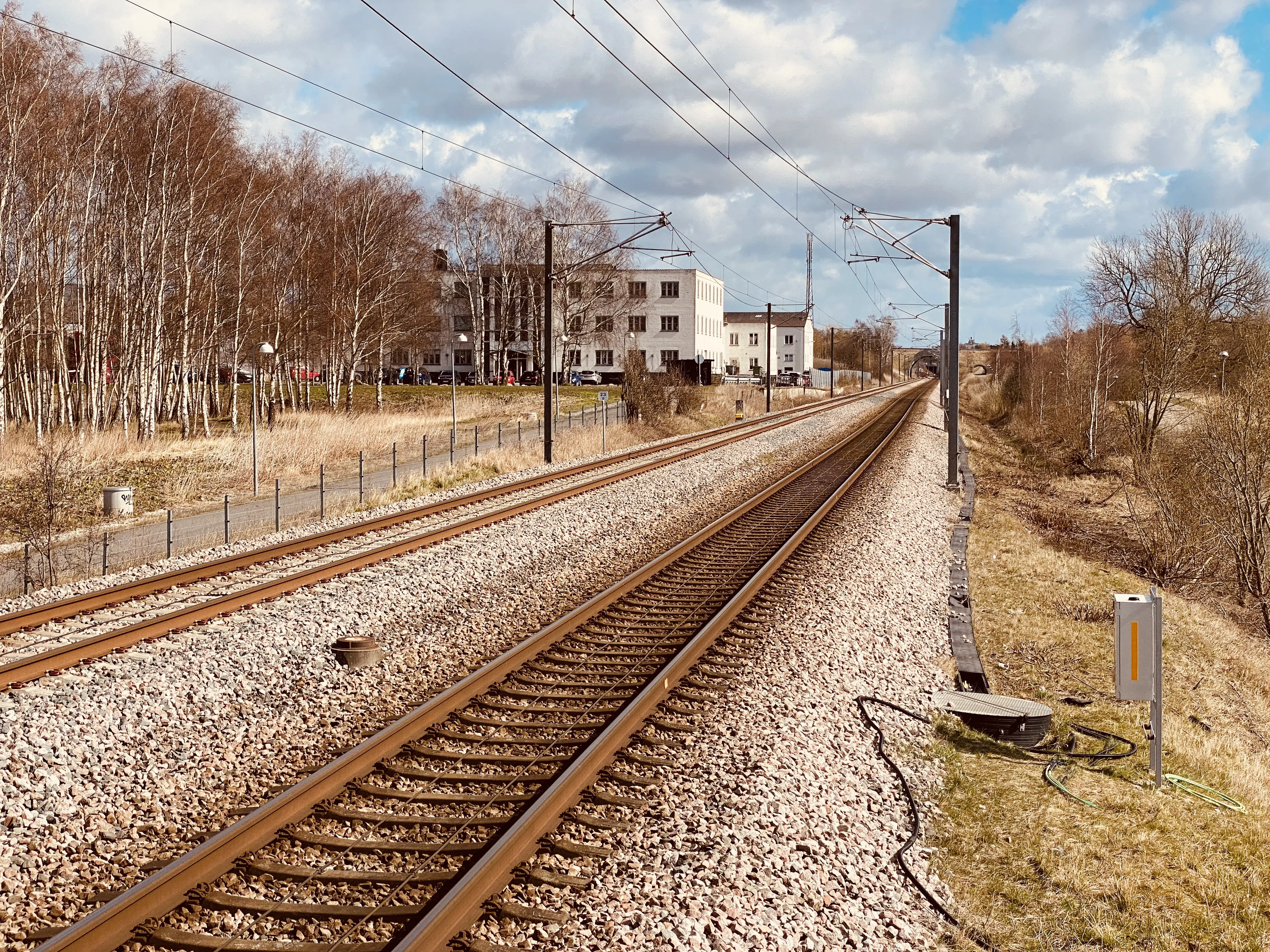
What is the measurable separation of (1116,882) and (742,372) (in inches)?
4784

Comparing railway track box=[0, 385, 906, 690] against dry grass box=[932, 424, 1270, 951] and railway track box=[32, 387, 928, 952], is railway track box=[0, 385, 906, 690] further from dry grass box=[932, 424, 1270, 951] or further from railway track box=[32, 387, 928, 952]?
dry grass box=[932, 424, 1270, 951]

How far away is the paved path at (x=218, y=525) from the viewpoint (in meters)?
16.4

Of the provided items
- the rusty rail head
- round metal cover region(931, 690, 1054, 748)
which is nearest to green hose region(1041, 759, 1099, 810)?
round metal cover region(931, 690, 1054, 748)

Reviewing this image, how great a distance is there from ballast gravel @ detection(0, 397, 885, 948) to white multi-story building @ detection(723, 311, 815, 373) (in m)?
111

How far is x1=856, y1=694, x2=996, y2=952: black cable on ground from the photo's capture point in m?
5.36

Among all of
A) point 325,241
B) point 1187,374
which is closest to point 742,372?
point 325,241

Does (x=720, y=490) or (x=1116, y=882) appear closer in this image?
(x=1116, y=882)

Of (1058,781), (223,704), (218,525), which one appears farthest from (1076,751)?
(218,525)

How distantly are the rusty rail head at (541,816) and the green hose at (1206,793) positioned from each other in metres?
3.86

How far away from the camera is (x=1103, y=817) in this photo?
272 inches

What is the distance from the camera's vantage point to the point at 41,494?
1886 centimetres

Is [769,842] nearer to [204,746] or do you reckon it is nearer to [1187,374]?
[204,746]

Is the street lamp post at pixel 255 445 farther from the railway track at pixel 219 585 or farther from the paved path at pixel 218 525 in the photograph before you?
the railway track at pixel 219 585

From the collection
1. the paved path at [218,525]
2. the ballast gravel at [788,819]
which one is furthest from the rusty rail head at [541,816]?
the paved path at [218,525]
